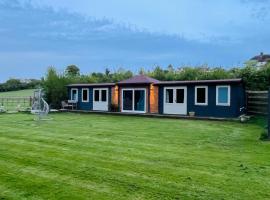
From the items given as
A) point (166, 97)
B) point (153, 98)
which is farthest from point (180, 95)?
point (153, 98)

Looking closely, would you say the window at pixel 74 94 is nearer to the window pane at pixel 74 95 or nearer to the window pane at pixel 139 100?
the window pane at pixel 74 95

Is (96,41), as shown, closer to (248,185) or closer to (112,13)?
(112,13)

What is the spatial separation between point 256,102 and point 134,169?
15.6 metres

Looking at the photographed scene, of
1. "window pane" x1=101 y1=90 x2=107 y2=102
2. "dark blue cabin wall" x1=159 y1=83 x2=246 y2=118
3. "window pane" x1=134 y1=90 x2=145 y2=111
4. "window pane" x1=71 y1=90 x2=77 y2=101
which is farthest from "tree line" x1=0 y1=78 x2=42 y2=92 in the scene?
"dark blue cabin wall" x1=159 y1=83 x2=246 y2=118

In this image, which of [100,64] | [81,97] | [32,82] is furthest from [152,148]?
[32,82]

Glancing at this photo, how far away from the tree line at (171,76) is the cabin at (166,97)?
5.17 ft

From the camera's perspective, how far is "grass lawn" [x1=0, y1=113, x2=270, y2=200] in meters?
4.76

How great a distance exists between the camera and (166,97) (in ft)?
70.7

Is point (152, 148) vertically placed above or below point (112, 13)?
below

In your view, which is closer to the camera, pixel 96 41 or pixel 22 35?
pixel 22 35

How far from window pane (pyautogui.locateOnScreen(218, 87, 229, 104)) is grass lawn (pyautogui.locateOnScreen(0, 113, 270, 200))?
973 cm

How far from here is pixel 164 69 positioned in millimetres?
29141

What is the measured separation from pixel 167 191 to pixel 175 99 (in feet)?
54.2

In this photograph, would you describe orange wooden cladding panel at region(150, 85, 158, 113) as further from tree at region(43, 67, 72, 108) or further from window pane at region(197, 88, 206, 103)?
tree at region(43, 67, 72, 108)
